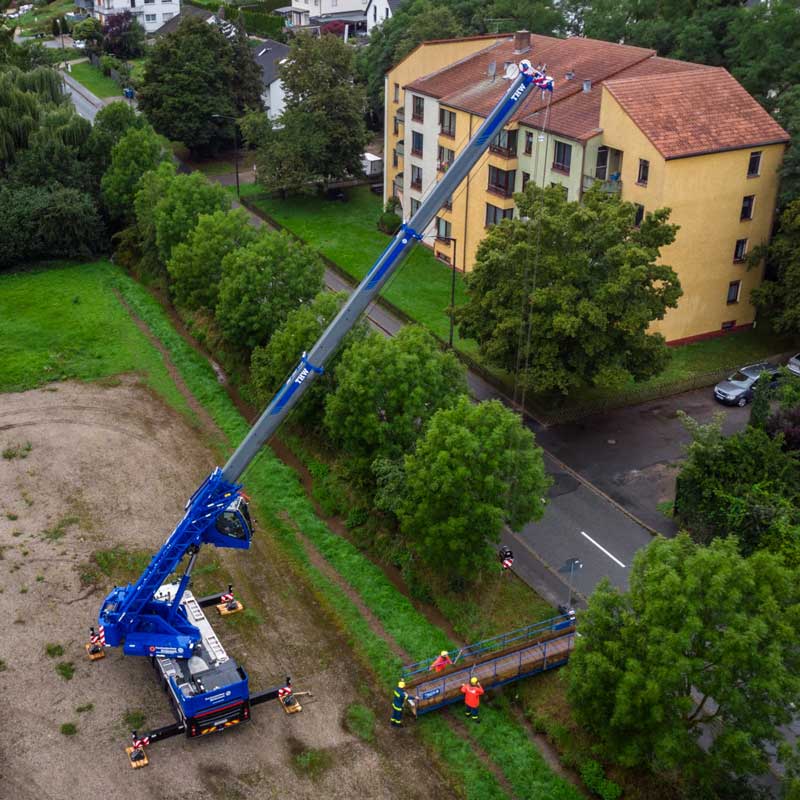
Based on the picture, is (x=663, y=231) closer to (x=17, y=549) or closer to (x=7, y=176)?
(x=17, y=549)

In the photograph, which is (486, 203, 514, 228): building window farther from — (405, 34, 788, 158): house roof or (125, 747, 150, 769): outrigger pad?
(125, 747, 150, 769): outrigger pad

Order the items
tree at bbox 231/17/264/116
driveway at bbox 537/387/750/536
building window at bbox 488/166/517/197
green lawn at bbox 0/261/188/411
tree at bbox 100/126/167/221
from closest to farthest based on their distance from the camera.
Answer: driveway at bbox 537/387/750/536 → green lawn at bbox 0/261/188/411 → building window at bbox 488/166/517/197 → tree at bbox 100/126/167/221 → tree at bbox 231/17/264/116

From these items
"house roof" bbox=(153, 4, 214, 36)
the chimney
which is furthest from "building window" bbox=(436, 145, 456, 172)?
"house roof" bbox=(153, 4, 214, 36)

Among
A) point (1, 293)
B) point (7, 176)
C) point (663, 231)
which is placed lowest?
point (1, 293)

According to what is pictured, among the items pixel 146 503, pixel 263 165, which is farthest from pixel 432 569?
pixel 263 165

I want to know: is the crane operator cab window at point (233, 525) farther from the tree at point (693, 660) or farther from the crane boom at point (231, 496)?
the tree at point (693, 660)

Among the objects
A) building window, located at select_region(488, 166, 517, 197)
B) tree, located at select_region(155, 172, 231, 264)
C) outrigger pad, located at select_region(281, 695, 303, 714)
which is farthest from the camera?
building window, located at select_region(488, 166, 517, 197)

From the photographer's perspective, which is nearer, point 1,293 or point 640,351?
point 640,351

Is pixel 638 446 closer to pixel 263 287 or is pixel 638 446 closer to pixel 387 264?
pixel 263 287
